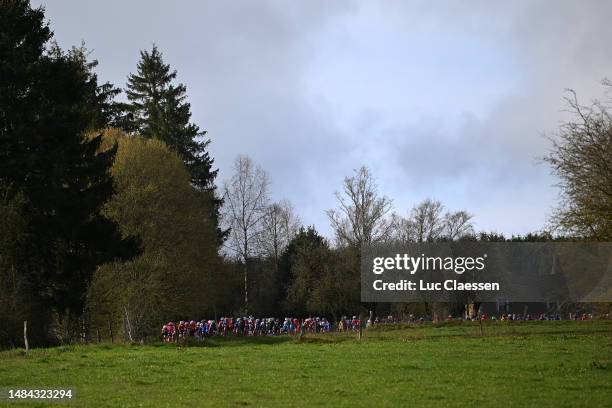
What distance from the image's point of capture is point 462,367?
22.6 m

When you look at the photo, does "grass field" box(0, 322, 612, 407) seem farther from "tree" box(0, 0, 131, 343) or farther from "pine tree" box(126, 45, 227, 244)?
"pine tree" box(126, 45, 227, 244)

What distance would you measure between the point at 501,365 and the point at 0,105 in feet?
91.6

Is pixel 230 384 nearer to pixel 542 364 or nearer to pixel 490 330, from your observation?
pixel 542 364

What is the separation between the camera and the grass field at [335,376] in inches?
642

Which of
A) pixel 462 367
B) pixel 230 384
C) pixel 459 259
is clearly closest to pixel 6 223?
pixel 230 384

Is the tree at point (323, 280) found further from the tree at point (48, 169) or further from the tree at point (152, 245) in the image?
the tree at point (48, 169)

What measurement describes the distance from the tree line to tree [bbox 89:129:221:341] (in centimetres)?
11

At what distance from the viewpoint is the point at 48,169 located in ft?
127

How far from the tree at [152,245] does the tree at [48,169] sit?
729 cm

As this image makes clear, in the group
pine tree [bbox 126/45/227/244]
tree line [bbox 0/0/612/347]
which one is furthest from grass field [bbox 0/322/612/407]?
pine tree [bbox 126/45/227/244]

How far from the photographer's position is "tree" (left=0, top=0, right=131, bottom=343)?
3847 centimetres

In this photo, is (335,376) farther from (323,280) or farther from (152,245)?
(323,280)

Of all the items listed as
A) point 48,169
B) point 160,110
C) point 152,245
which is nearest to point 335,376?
point 48,169

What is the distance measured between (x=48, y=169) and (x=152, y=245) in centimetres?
1533
